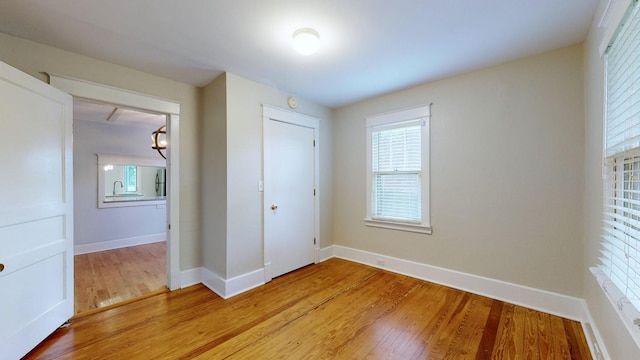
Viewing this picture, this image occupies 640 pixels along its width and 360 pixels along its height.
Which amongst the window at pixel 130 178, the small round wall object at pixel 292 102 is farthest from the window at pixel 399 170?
the window at pixel 130 178

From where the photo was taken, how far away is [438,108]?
2.97m

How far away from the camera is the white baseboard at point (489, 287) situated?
221 centimetres

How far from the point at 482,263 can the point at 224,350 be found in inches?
105

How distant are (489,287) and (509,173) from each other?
1.23 metres

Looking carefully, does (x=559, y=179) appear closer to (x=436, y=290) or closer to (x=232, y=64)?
(x=436, y=290)

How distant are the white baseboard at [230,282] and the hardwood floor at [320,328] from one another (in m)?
0.09

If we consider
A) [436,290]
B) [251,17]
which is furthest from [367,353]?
[251,17]

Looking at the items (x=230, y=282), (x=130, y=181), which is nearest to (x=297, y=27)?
(x=230, y=282)

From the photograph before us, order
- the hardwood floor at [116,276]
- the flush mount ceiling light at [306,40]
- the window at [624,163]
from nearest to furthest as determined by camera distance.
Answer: the window at [624,163] → the flush mount ceiling light at [306,40] → the hardwood floor at [116,276]

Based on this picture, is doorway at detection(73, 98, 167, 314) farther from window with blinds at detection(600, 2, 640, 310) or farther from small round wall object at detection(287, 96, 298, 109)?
window with blinds at detection(600, 2, 640, 310)

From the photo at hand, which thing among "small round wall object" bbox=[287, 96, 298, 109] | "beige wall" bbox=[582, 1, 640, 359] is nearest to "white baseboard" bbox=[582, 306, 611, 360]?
"beige wall" bbox=[582, 1, 640, 359]

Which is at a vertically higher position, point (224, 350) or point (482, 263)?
point (482, 263)

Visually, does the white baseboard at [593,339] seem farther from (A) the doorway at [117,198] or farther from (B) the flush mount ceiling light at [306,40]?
(A) the doorway at [117,198]

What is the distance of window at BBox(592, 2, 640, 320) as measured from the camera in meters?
1.15
